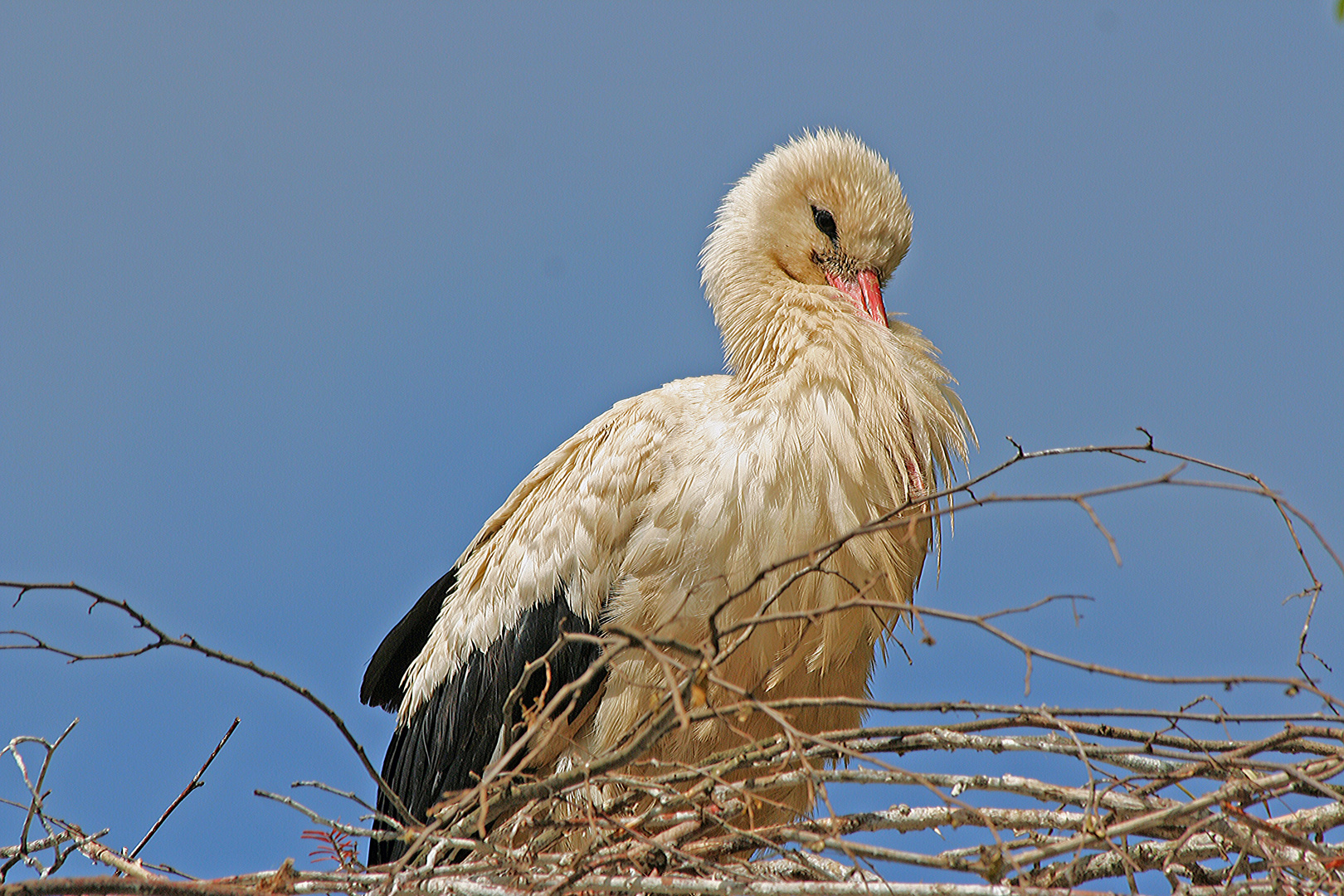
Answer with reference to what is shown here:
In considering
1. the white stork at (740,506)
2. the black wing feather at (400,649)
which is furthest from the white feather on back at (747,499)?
the black wing feather at (400,649)

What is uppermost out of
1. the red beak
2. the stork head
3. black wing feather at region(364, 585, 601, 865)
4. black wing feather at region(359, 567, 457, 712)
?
the stork head

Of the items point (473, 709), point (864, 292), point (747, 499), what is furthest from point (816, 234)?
point (473, 709)

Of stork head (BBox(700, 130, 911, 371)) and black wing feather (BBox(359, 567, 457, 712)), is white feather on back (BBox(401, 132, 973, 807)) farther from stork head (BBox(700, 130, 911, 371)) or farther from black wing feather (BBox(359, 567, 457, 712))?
black wing feather (BBox(359, 567, 457, 712))

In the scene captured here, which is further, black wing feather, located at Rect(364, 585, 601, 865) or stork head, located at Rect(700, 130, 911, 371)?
stork head, located at Rect(700, 130, 911, 371)

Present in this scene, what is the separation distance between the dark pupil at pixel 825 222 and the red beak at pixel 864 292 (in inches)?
4.4

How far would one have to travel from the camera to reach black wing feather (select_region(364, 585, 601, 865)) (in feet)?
9.58

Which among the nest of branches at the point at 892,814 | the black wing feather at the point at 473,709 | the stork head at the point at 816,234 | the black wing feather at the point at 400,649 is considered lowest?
the nest of branches at the point at 892,814

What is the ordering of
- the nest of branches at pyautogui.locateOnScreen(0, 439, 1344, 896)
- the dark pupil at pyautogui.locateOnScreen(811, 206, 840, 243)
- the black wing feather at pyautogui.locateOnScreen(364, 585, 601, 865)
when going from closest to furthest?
1. the nest of branches at pyautogui.locateOnScreen(0, 439, 1344, 896)
2. the black wing feather at pyautogui.locateOnScreen(364, 585, 601, 865)
3. the dark pupil at pyautogui.locateOnScreen(811, 206, 840, 243)

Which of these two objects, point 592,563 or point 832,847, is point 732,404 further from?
point 832,847

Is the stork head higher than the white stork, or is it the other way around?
the stork head

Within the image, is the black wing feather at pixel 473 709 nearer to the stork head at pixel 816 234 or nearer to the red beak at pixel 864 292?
the stork head at pixel 816 234

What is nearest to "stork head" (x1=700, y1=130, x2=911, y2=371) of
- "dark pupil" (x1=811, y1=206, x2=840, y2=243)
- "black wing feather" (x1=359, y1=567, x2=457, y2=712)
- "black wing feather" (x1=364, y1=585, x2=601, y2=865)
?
"dark pupil" (x1=811, y1=206, x2=840, y2=243)

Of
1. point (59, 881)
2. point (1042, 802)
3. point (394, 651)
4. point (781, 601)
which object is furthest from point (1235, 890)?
point (394, 651)

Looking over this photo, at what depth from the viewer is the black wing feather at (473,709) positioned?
2920 millimetres
